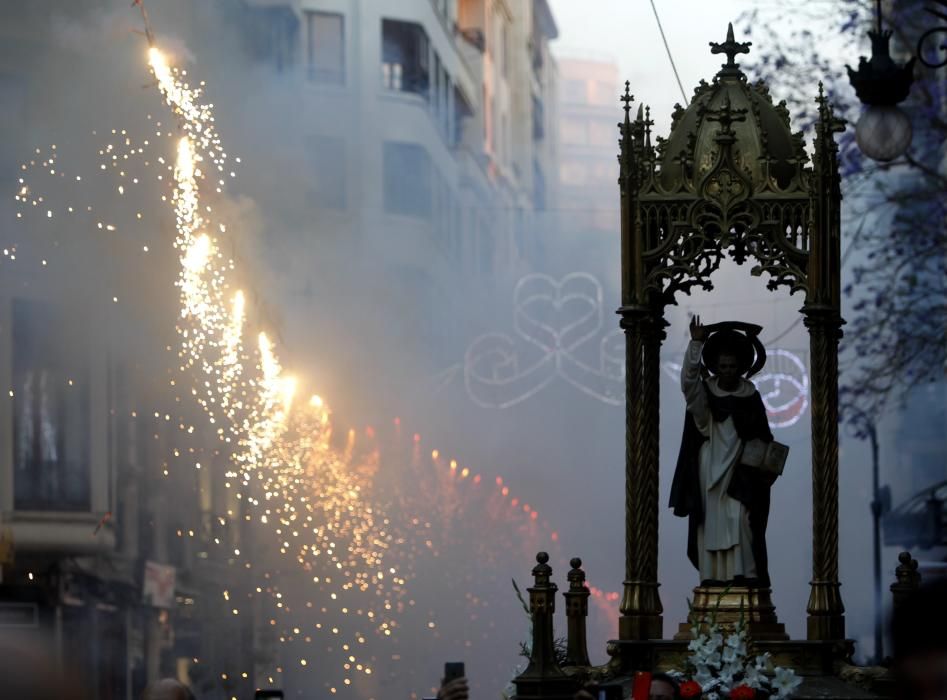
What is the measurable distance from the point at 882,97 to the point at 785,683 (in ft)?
20.9

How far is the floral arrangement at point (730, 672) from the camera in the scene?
12.4m

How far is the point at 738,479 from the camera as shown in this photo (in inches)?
526

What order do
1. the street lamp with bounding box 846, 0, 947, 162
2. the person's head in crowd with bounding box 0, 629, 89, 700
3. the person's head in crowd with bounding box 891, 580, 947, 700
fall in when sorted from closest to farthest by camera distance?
the person's head in crowd with bounding box 891, 580, 947, 700
the person's head in crowd with bounding box 0, 629, 89, 700
the street lamp with bounding box 846, 0, 947, 162

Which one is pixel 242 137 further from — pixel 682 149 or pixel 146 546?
pixel 682 149

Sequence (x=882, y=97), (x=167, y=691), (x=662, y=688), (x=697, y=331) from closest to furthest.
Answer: (x=167, y=691), (x=662, y=688), (x=697, y=331), (x=882, y=97)

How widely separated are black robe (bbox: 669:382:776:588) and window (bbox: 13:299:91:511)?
15979 mm

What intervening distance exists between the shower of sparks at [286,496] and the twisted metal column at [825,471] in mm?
18705

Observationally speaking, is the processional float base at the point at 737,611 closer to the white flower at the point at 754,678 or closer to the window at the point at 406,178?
the white flower at the point at 754,678

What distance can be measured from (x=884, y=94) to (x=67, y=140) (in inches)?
603

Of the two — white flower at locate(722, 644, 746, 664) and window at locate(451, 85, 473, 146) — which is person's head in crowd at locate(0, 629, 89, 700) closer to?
white flower at locate(722, 644, 746, 664)

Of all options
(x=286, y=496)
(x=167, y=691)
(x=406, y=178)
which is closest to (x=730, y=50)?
(x=167, y=691)

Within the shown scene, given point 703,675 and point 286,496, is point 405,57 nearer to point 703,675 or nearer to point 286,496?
point 286,496

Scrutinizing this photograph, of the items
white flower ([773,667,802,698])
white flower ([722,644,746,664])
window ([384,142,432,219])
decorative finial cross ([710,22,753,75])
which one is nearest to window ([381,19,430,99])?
window ([384,142,432,219])

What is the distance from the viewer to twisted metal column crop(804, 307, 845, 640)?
13438 millimetres
